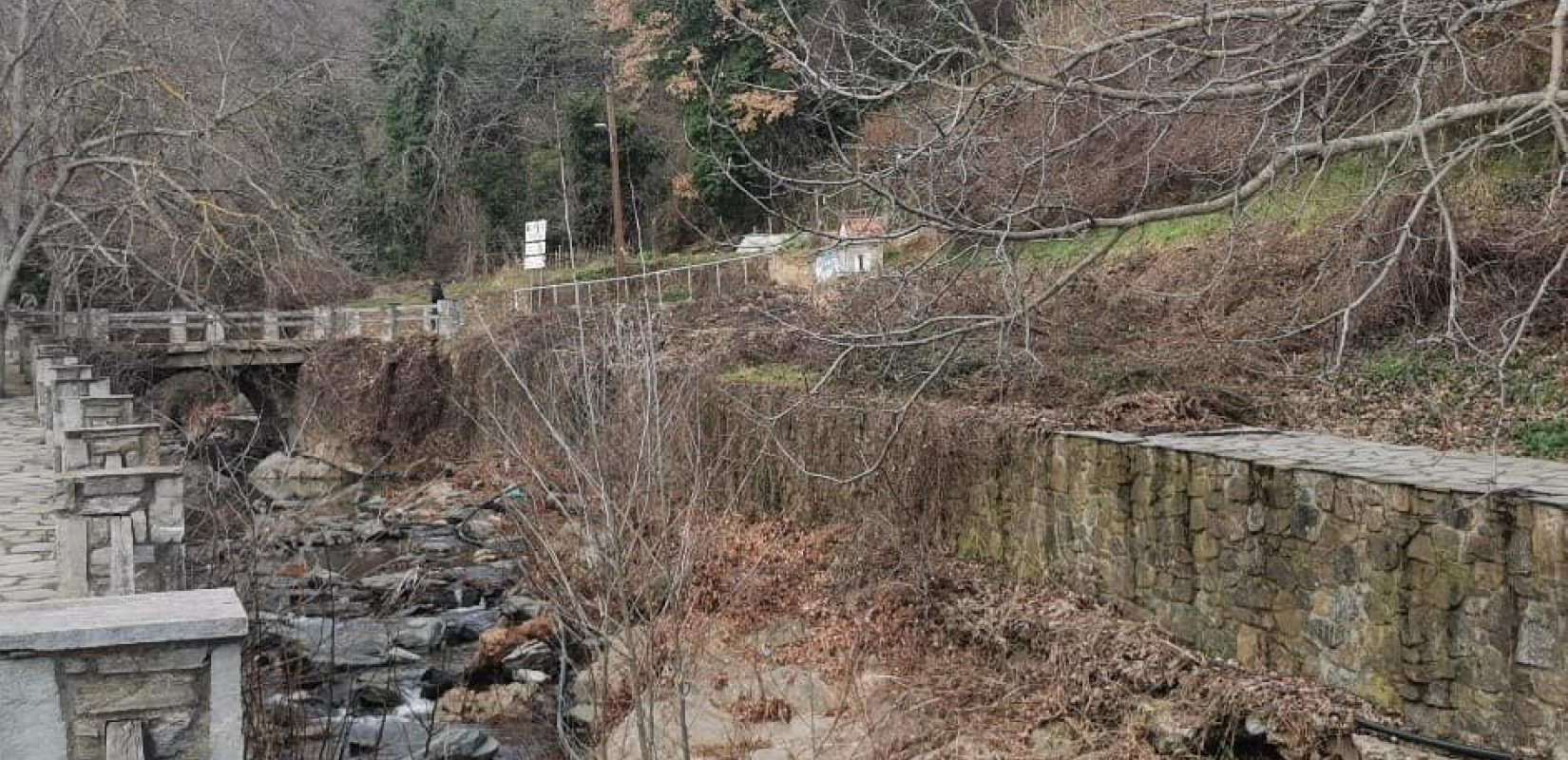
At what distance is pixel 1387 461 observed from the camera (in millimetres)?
8852

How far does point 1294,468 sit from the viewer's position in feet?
28.5

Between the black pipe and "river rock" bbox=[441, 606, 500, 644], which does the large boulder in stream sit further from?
the black pipe

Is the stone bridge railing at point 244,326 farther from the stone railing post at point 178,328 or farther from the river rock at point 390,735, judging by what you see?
the river rock at point 390,735

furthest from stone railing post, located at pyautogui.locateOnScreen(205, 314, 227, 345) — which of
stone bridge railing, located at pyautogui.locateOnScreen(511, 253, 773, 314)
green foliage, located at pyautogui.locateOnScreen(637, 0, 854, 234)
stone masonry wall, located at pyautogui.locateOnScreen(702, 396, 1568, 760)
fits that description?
stone masonry wall, located at pyautogui.locateOnScreen(702, 396, 1568, 760)

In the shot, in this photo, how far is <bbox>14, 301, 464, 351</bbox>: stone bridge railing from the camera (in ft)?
88.4

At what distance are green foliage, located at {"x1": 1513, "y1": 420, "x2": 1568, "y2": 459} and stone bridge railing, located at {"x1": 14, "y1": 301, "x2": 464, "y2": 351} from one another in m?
22.8

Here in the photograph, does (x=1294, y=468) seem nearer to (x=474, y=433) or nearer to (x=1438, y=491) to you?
(x=1438, y=491)

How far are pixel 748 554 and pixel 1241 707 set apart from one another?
666cm

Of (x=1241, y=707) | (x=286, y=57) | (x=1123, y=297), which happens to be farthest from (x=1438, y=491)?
(x=286, y=57)

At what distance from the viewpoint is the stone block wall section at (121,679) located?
355 centimetres

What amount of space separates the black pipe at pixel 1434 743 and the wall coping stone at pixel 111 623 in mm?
6602

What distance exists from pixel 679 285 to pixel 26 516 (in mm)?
20470

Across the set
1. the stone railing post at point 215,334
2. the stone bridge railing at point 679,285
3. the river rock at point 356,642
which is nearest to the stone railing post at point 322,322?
the stone railing post at point 215,334

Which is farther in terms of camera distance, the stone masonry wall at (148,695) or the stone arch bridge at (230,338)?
the stone arch bridge at (230,338)
